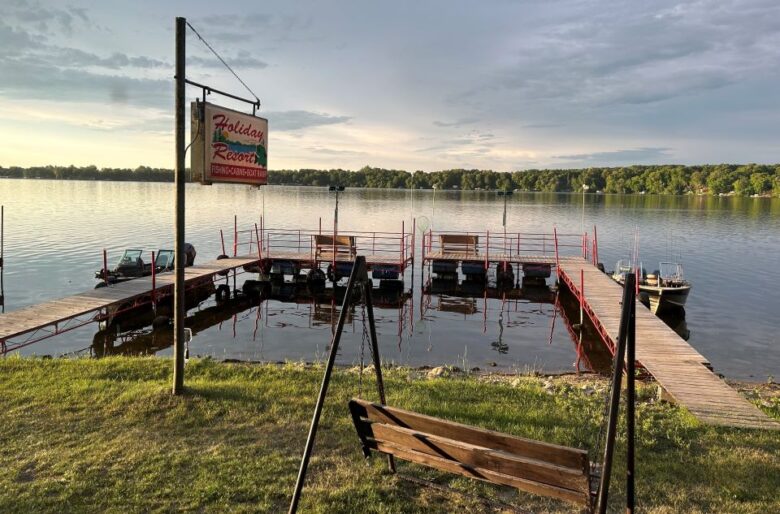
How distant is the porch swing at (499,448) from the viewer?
3665 millimetres

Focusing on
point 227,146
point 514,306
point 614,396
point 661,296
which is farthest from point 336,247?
point 614,396

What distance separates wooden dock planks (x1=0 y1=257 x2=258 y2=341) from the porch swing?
11367 millimetres

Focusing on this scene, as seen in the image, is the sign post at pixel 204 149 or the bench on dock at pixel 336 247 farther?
the bench on dock at pixel 336 247

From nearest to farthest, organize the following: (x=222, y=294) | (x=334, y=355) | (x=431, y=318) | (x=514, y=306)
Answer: (x=334, y=355) → (x=431, y=318) → (x=514, y=306) → (x=222, y=294)

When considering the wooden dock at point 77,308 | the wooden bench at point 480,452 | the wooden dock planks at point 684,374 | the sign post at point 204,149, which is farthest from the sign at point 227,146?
the wooden dock at point 77,308

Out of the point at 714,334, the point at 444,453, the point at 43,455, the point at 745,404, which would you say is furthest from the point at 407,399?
the point at 714,334

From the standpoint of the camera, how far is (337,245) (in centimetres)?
2619

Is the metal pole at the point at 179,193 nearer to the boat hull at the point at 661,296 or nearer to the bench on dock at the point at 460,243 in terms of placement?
the boat hull at the point at 661,296

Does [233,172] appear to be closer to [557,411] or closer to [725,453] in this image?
[557,411]

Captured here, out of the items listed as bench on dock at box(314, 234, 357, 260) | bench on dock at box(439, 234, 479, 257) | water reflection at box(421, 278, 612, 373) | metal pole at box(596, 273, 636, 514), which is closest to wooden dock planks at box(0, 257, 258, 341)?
bench on dock at box(314, 234, 357, 260)

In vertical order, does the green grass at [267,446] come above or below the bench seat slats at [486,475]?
below

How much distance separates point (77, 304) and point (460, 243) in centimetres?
1811

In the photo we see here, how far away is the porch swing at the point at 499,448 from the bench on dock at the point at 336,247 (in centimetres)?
2080

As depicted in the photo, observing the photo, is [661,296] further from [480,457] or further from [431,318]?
[480,457]
